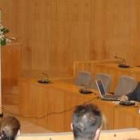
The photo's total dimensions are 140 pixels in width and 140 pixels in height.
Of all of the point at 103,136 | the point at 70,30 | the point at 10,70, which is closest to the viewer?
the point at 103,136

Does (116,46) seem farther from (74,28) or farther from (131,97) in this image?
(131,97)

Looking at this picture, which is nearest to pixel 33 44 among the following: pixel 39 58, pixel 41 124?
pixel 39 58

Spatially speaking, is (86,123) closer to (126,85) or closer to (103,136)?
(103,136)

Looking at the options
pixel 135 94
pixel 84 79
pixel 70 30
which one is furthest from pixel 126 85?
pixel 70 30

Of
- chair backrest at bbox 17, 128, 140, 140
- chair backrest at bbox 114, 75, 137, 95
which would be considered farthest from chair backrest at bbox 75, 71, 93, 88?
chair backrest at bbox 17, 128, 140, 140

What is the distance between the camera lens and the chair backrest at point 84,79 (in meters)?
8.39

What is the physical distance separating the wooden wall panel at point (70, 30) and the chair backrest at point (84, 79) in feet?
10.3

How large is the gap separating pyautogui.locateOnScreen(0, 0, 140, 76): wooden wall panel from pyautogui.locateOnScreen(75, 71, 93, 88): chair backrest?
10.3 feet

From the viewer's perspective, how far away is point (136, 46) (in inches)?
469

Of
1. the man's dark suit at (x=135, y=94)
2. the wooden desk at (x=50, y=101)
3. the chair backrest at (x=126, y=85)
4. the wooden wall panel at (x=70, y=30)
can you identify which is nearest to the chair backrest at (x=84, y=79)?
the wooden desk at (x=50, y=101)

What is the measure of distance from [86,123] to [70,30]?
31.3ft

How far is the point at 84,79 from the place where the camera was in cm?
853

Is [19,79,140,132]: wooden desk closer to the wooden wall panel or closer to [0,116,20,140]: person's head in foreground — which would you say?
[0,116,20,140]: person's head in foreground

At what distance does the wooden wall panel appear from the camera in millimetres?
11961
